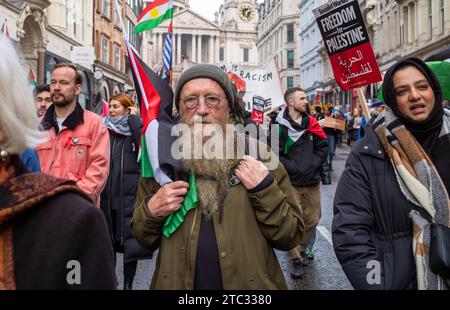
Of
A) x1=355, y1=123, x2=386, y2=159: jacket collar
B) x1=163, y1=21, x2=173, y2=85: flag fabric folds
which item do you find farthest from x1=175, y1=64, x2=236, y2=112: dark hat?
x1=355, y1=123, x2=386, y2=159: jacket collar

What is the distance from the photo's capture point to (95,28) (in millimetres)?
27078

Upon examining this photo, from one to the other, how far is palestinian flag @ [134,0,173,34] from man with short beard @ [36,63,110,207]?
2.34ft

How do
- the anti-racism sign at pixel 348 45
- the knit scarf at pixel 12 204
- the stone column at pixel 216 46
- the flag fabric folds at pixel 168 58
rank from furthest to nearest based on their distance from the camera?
1. the stone column at pixel 216 46
2. the anti-racism sign at pixel 348 45
3. the flag fabric folds at pixel 168 58
4. the knit scarf at pixel 12 204

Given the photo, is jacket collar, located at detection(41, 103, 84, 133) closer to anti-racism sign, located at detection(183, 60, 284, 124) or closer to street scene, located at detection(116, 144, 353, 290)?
street scene, located at detection(116, 144, 353, 290)

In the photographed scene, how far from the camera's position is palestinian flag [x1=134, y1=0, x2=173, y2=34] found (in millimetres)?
3660

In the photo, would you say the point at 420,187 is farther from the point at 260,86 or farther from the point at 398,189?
the point at 260,86

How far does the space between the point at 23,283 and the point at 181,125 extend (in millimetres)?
1241

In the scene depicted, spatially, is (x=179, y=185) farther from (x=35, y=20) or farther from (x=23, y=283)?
Answer: (x=35, y=20)

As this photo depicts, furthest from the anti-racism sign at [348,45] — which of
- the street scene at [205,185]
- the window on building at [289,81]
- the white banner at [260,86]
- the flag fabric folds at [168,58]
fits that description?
the window on building at [289,81]

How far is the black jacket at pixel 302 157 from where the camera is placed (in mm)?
5379

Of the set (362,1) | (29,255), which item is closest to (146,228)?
(29,255)

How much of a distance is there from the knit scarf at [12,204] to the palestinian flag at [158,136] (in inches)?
38.0

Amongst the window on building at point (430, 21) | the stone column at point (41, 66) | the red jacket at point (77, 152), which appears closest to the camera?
the red jacket at point (77, 152)
